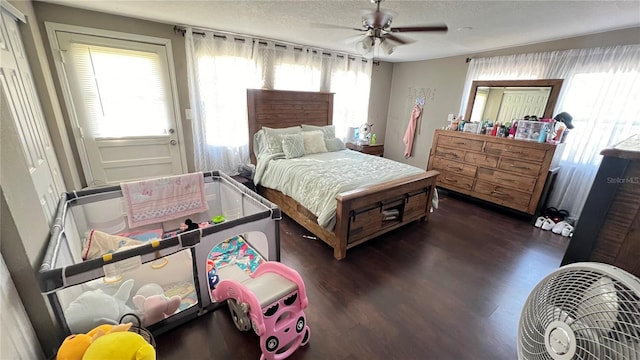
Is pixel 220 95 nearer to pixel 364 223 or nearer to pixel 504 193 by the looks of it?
pixel 364 223

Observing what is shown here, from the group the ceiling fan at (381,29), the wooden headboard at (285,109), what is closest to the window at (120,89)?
the wooden headboard at (285,109)

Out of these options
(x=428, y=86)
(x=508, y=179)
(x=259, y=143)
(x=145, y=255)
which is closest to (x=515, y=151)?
(x=508, y=179)

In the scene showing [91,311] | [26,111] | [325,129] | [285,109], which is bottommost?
[91,311]

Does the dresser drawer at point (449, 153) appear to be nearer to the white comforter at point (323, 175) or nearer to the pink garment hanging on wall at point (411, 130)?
the pink garment hanging on wall at point (411, 130)

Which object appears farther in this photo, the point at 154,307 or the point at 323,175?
the point at 323,175

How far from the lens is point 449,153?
147 inches

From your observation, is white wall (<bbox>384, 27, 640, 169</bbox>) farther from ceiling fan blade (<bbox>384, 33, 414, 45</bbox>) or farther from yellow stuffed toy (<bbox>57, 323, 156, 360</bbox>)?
yellow stuffed toy (<bbox>57, 323, 156, 360</bbox>)

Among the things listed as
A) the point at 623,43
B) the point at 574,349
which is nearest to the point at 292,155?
the point at 574,349

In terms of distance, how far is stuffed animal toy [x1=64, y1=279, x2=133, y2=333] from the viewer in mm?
1215

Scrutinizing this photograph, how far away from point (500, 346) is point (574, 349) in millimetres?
1052

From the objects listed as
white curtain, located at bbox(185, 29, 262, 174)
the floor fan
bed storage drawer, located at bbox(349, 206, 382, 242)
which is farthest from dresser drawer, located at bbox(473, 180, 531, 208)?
white curtain, located at bbox(185, 29, 262, 174)

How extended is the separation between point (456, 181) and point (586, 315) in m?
3.30

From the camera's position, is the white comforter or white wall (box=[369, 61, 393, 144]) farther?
white wall (box=[369, 61, 393, 144])

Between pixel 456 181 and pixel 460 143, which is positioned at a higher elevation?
pixel 460 143
